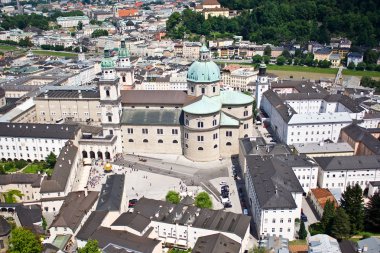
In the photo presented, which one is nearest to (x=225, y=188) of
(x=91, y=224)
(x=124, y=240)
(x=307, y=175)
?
(x=307, y=175)

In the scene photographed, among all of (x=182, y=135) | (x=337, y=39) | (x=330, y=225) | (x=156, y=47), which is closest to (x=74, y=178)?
(x=182, y=135)

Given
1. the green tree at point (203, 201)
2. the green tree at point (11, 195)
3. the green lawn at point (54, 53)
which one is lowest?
the green tree at point (11, 195)

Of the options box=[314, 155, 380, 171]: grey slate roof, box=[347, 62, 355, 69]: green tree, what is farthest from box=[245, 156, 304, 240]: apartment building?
box=[347, 62, 355, 69]: green tree

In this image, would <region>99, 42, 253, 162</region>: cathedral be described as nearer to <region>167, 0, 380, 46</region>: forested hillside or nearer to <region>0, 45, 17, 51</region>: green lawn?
<region>167, 0, 380, 46</region>: forested hillside

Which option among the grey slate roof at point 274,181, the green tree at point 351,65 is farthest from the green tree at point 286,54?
the grey slate roof at point 274,181

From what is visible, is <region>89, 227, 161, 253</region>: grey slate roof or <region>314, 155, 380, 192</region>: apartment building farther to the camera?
<region>314, 155, 380, 192</region>: apartment building

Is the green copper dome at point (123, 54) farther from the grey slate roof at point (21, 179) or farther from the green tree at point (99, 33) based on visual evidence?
the green tree at point (99, 33)

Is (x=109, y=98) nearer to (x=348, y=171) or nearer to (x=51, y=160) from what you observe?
(x=51, y=160)
